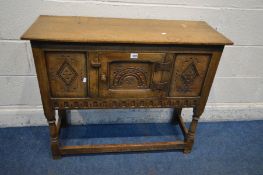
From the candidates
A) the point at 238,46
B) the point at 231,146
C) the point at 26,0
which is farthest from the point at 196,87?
the point at 26,0

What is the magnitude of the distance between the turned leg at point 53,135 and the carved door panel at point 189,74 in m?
0.73

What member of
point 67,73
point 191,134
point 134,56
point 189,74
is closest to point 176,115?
point 191,134

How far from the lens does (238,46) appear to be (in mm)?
1802

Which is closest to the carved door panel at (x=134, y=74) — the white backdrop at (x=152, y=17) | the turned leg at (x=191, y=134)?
the turned leg at (x=191, y=134)

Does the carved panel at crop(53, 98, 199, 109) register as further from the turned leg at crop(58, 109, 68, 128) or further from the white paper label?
the turned leg at crop(58, 109, 68, 128)

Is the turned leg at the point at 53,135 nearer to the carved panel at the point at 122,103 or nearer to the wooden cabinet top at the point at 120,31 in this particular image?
the carved panel at the point at 122,103

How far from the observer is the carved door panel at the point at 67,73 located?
121 centimetres

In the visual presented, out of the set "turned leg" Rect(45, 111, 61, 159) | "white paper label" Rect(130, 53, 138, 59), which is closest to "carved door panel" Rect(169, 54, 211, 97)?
"white paper label" Rect(130, 53, 138, 59)

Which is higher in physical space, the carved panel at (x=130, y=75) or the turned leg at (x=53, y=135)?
the carved panel at (x=130, y=75)

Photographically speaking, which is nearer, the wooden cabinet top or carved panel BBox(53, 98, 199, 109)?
the wooden cabinet top

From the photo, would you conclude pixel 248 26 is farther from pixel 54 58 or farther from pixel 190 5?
pixel 54 58

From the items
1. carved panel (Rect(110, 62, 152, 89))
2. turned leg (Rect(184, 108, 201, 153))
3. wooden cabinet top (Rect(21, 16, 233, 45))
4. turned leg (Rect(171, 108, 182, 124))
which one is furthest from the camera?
turned leg (Rect(171, 108, 182, 124))

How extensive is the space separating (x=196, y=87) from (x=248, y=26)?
71 centimetres

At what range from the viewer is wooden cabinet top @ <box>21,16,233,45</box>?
1149mm
